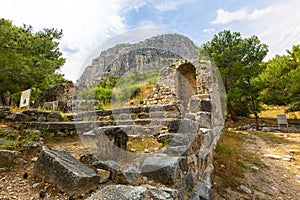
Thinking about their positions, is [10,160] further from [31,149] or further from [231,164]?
[231,164]

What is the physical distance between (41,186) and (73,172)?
1.18ft

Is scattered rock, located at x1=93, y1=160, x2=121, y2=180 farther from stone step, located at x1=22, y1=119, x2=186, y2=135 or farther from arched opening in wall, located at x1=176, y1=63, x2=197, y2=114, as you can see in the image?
arched opening in wall, located at x1=176, y1=63, x2=197, y2=114

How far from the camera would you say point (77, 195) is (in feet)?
4.30

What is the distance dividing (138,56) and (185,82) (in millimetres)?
3257

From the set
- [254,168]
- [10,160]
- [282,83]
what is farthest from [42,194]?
[282,83]

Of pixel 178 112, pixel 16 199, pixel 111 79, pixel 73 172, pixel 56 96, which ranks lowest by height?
pixel 16 199

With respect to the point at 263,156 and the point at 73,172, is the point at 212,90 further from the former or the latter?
the point at 73,172

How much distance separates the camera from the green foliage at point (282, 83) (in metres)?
9.98

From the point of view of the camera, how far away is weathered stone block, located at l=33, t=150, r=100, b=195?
1.32m

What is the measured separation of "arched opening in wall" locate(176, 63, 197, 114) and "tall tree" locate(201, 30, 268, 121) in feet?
7.19

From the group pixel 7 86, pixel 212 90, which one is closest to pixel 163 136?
pixel 212 90

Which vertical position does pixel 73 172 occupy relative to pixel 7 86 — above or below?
below

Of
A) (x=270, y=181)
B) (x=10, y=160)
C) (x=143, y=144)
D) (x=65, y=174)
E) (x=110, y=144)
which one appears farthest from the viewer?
(x=270, y=181)

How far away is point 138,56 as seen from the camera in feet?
26.0
